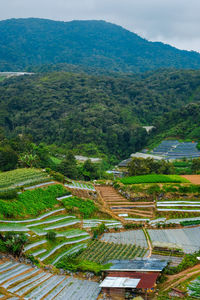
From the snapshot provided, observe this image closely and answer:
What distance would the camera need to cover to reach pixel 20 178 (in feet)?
89.6

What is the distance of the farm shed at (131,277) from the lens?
48.6ft

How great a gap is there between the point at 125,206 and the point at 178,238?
21.3 feet

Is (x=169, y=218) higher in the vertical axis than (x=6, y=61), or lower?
lower

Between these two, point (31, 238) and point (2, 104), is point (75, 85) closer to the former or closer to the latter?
point (2, 104)

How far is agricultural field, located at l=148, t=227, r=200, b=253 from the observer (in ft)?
69.1

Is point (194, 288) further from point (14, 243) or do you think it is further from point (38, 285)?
point (14, 243)

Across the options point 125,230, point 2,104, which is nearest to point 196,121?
point 125,230

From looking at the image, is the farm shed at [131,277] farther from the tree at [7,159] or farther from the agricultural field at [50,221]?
the tree at [7,159]

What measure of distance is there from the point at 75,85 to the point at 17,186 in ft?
193

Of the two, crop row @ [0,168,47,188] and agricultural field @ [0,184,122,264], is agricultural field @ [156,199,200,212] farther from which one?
crop row @ [0,168,47,188]

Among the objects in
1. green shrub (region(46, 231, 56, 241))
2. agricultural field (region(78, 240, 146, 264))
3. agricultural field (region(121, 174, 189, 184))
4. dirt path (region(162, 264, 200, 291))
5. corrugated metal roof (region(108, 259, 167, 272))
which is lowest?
agricultural field (region(78, 240, 146, 264))

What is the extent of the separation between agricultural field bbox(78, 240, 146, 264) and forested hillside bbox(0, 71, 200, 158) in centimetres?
3690

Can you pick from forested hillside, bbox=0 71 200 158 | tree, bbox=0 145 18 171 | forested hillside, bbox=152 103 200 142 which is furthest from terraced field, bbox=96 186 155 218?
forested hillside, bbox=152 103 200 142

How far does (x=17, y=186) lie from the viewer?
2564 centimetres
